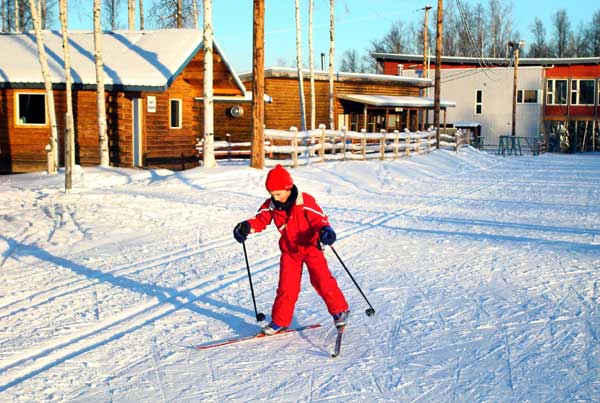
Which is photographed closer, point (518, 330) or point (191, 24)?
point (518, 330)

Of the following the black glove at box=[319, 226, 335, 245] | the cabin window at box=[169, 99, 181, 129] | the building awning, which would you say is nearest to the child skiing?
the black glove at box=[319, 226, 335, 245]

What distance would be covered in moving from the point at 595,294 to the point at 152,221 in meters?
7.41

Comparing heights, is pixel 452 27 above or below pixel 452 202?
above

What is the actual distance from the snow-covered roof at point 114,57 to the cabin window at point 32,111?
2.93 ft

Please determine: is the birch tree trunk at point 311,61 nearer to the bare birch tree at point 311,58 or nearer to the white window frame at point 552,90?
the bare birch tree at point 311,58

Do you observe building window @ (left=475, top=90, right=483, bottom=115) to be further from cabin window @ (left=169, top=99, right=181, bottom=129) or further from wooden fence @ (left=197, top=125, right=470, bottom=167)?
cabin window @ (left=169, top=99, right=181, bottom=129)

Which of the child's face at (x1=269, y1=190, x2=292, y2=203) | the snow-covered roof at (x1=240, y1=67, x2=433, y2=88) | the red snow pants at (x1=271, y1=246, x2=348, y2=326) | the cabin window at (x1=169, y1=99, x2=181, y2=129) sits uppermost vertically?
A: the snow-covered roof at (x1=240, y1=67, x2=433, y2=88)

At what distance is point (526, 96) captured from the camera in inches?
2186

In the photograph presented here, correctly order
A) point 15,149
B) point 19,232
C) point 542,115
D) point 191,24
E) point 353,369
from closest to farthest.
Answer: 1. point 353,369
2. point 19,232
3. point 15,149
4. point 191,24
5. point 542,115

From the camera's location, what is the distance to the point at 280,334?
21.2 feet

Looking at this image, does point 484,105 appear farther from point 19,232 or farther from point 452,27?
point 19,232

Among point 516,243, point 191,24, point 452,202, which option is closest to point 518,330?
point 516,243

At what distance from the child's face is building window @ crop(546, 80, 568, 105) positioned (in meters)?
54.2

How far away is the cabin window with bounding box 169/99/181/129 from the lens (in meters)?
25.0
